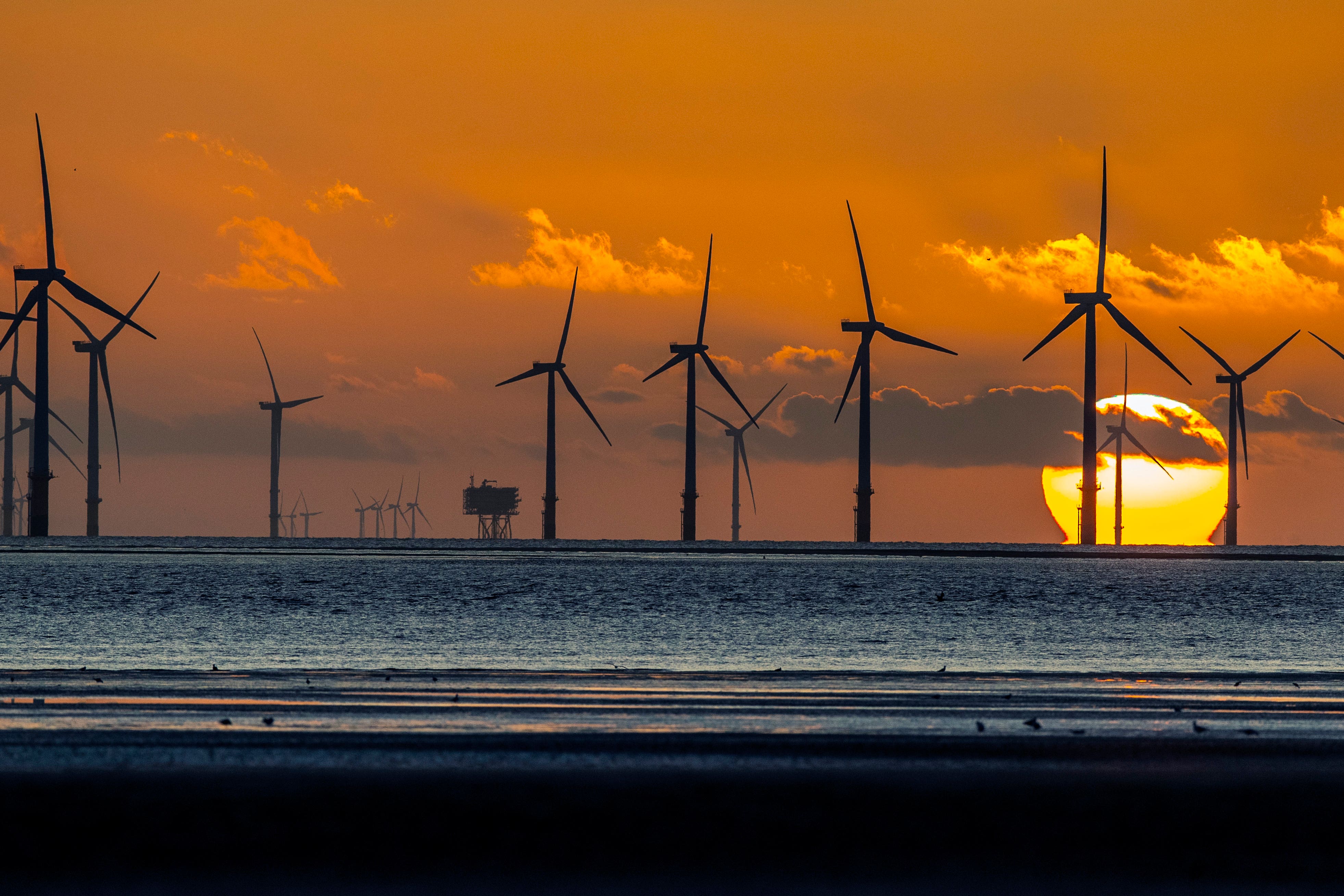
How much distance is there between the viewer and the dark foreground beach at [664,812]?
6.92 metres

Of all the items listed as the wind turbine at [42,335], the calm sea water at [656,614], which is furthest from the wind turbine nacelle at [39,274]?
the calm sea water at [656,614]

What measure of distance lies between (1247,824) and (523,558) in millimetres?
67868

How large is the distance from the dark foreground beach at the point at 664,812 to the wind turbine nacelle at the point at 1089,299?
120945 mm

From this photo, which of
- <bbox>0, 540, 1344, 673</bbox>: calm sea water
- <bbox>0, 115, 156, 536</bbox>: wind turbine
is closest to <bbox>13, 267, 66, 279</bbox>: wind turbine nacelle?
<bbox>0, 115, 156, 536</bbox>: wind turbine

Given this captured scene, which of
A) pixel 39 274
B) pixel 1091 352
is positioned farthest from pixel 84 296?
pixel 1091 352

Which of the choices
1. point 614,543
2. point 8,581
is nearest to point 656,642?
point 8,581

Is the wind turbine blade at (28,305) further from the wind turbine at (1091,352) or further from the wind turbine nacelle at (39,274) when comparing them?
the wind turbine at (1091,352)

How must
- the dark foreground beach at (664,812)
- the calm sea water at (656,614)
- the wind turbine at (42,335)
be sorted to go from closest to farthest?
1. the dark foreground beach at (664,812)
2. the calm sea water at (656,614)
3. the wind turbine at (42,335)

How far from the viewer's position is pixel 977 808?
23.5ft

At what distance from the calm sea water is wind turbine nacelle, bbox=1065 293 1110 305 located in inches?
2051

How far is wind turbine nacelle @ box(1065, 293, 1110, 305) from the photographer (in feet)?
406

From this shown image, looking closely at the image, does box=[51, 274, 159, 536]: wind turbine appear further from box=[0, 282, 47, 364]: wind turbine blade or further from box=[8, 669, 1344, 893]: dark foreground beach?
box=[8, 669, 1344, 893]: dark foreground beach

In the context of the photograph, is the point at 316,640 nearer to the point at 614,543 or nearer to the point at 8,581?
the point at 8,581

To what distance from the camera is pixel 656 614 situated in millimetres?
52781
